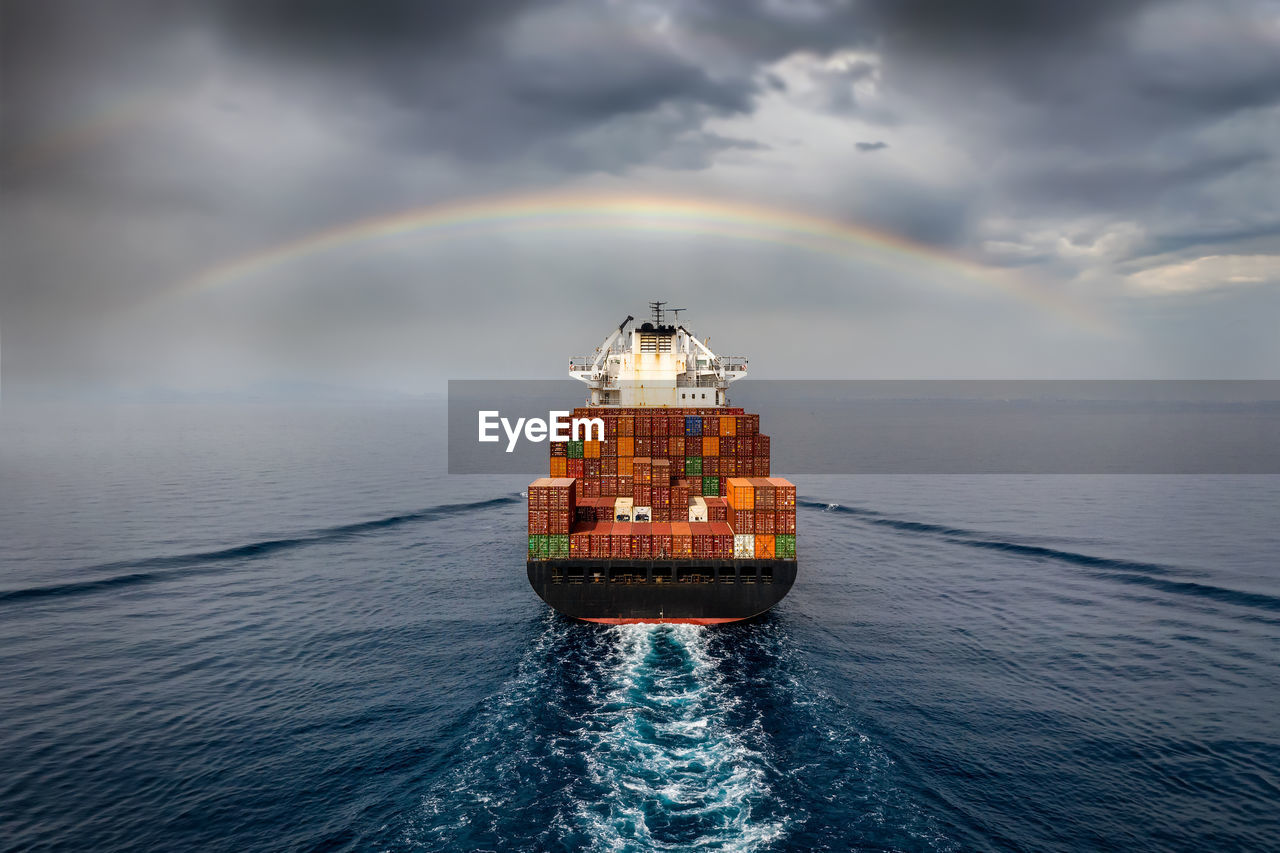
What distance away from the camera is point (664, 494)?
46688 millimetres

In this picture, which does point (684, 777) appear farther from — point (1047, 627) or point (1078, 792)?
point (1047, 627)

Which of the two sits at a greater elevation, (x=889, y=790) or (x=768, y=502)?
(x=768, y=502)

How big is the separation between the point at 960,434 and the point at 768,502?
188416mm

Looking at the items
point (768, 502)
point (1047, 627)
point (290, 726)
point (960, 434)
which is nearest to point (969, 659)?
point (1047, 627)

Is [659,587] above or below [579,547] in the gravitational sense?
below

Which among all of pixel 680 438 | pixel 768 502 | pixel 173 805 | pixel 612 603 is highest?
pixel 680 438

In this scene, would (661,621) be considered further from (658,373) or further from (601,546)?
(658,373)

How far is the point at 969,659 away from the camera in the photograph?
36062 mm

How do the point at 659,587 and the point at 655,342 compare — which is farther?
the point at 655,342

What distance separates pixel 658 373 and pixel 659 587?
25.6 m

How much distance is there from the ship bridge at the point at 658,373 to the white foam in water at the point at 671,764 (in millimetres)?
28962

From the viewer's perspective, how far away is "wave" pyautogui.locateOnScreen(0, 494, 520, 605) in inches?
1825

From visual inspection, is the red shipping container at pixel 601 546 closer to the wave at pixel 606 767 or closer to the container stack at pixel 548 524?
the container stack at pixel 548 524

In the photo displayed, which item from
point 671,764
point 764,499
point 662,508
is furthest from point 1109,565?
point 671,764
